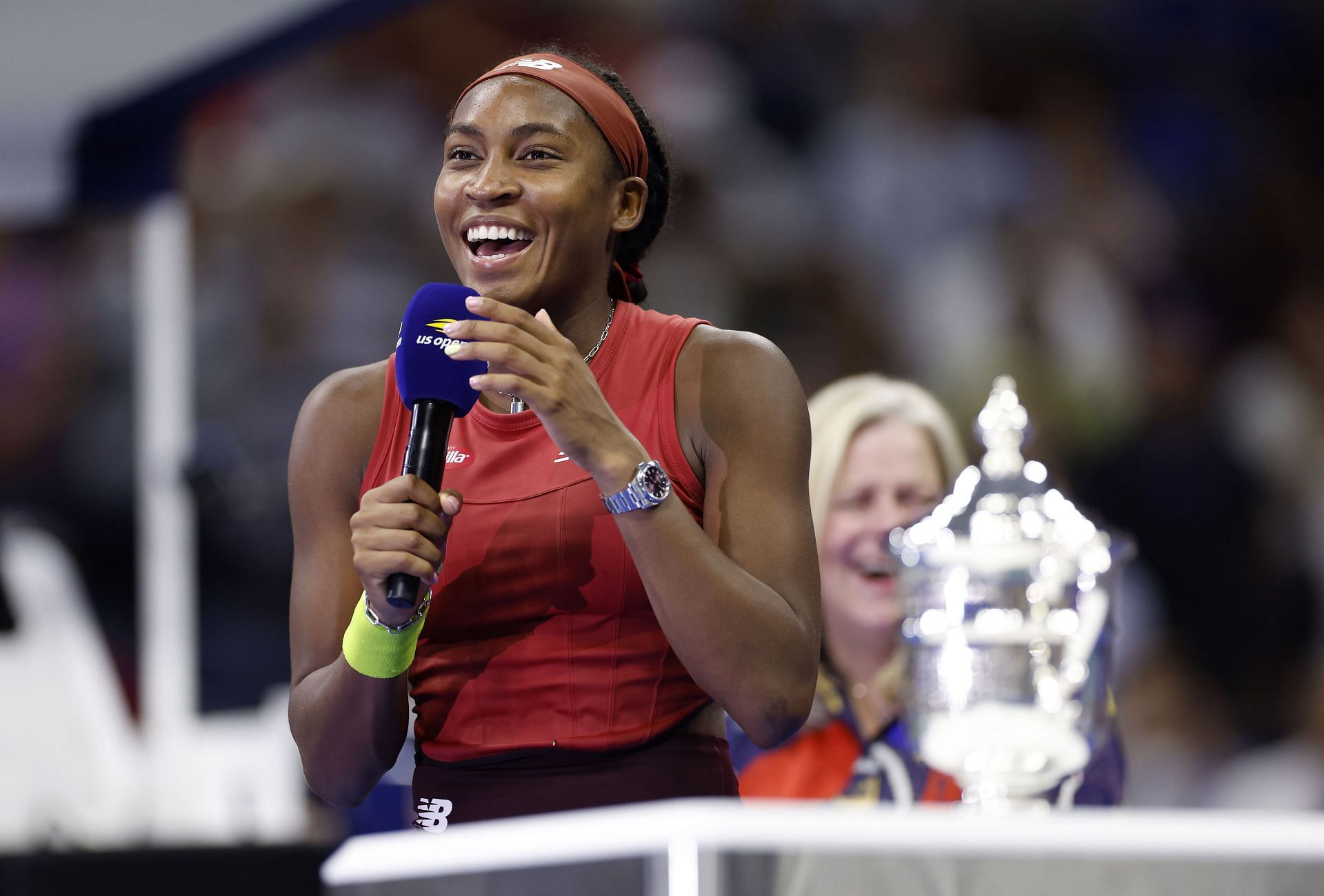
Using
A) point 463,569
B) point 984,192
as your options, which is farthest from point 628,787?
point 984,192

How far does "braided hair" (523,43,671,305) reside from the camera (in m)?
1.74

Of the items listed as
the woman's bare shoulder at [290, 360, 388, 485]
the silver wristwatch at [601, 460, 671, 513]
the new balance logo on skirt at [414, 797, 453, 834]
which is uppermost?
the woman's bare shoulder at [290, 360, 388, 485]

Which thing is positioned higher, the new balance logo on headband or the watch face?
the new balance logo on headband

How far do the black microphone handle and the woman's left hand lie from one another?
0.08m

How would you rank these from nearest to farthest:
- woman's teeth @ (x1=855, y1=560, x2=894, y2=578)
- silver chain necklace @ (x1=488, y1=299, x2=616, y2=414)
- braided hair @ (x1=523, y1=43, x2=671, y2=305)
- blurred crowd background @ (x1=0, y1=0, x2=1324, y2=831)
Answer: silver chain necklace @ (x1=488, y1=299, x2=616, y2=414) → braided hair @ (x1=523, y1=43, x2=671, y2=305) → woman's teeth @ (x1=855, y1=560, x2=894, y2=578) → blurred crowd background @ (x1=0, y1=0, x2=1324, y2=831)

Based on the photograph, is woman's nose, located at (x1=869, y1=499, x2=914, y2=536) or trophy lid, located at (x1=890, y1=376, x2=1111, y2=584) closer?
trophy lid, located at (x1=890, y1=376, x2=1111, y2=584)

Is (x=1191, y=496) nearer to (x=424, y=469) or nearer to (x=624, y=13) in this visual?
(x=624, y=13)

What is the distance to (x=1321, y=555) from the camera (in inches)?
205

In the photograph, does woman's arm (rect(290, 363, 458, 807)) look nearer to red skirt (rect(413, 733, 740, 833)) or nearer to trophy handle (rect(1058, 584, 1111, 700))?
red skirt (rect(413, 733, 740, 833))

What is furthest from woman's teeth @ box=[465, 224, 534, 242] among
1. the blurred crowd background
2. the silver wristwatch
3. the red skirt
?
the blurred crowd background

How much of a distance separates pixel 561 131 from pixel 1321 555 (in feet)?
14.1

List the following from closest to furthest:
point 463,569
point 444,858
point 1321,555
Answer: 1. point 444,858
2. point 463,569
3. point 1321,555

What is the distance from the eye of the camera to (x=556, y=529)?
150cm

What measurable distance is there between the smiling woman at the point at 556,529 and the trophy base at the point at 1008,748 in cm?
54
